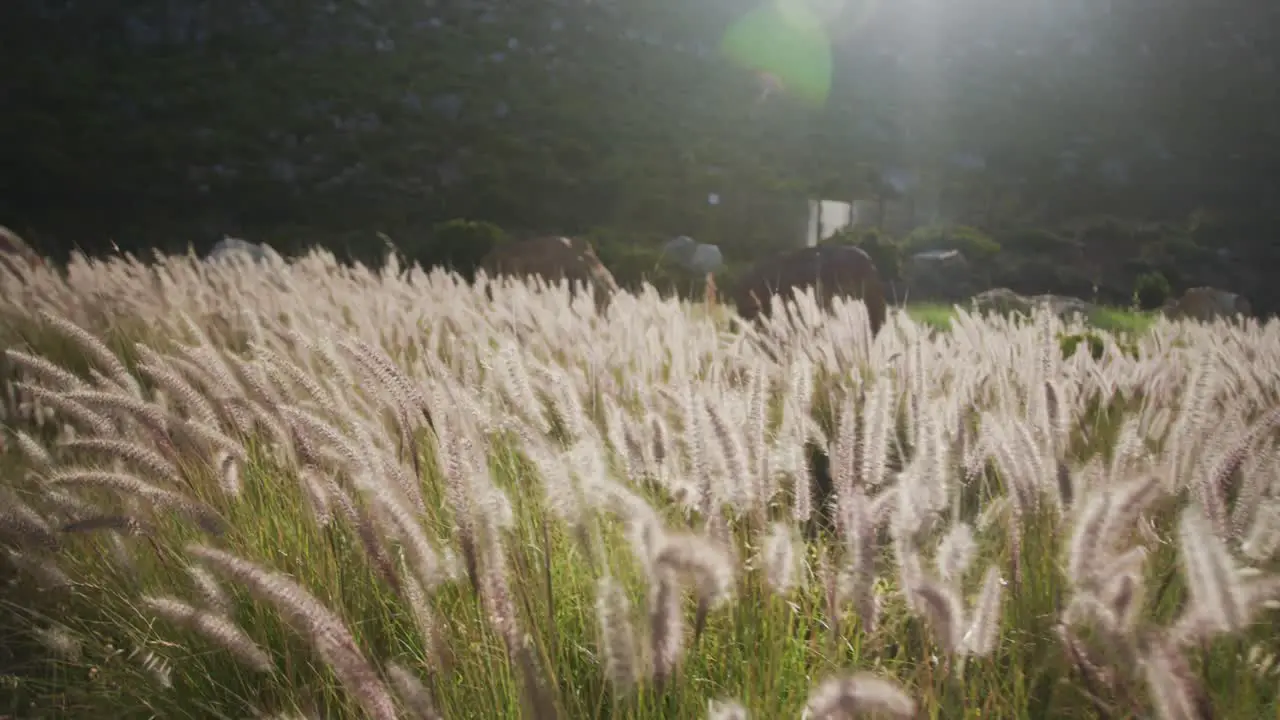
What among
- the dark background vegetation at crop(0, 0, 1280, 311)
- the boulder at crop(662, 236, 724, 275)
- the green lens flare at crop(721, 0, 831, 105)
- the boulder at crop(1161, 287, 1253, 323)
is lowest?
the boulder at crop(1161, 287, 1253, 323)

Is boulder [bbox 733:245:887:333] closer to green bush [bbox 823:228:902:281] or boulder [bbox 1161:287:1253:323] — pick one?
boulder [bbox 1161:287:1253:323]

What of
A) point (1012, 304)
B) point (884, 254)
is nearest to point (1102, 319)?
point (1012, 304)

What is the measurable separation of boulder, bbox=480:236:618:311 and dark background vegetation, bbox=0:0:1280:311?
4.08 metres

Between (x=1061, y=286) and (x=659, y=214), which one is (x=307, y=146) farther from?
(x=1061, y=286)

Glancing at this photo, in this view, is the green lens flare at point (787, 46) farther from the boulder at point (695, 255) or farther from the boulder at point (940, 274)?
the boulder at point (695, 255)

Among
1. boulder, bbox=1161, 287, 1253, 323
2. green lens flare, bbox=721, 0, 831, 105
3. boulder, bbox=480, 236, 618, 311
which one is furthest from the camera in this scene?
green lens flare, bbox=721, 0, 831, 105

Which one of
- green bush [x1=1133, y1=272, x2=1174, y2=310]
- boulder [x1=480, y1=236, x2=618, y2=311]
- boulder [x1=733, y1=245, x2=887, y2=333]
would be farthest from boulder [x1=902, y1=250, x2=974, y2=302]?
boulder [x1=733, y1=245, x2=887, y2=333]

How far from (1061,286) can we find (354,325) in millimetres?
23217

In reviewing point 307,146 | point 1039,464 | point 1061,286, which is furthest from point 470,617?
point 307,146

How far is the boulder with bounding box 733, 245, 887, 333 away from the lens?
7832 millimetres

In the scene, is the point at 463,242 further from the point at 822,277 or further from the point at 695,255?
the point at 822,277

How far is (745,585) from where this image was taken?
1490 mm

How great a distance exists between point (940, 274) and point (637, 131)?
15.8 meters

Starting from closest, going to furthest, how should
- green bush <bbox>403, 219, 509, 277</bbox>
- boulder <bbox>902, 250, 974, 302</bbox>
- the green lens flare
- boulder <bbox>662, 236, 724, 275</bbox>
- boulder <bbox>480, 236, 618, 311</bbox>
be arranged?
boulder <bbox>480, 236, 618, 311</bbox> < green bush <bbox>403, 219, 509, 277</bbox> < boulder <bbox>662, 236, 724, 275</bbox> < boulder <bbox>902, 250, 974, 302</bbox> < the green lens flare
